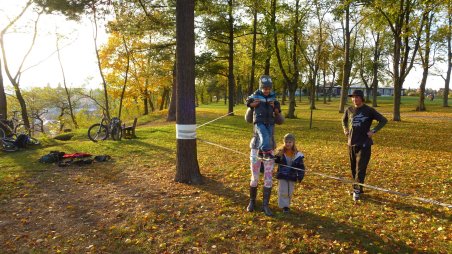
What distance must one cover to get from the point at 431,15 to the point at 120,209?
92.4 ft

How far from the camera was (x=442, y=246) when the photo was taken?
4.24m

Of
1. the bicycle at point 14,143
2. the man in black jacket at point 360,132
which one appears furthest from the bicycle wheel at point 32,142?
the man in black jacket at point 360,132

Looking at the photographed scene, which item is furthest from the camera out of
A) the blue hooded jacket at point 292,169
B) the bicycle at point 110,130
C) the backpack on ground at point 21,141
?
the bicycle at point 110,130

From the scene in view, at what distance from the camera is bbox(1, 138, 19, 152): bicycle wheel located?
11808 millimetres

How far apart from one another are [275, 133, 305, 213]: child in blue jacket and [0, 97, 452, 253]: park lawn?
290 mm

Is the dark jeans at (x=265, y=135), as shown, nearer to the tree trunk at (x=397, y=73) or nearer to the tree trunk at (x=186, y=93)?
the tree trunk at (x=186, y=93)

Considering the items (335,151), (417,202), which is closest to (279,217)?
(417,202)

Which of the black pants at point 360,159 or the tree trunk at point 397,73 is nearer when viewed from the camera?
the black pants at point 360,159

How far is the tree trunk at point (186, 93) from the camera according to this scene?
6668 millimetres

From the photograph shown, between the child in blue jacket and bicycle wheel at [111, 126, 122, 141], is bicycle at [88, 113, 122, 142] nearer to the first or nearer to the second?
bicycle wheel at [111, 126, 122, 141]

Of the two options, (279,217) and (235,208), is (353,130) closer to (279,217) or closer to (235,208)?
(279,217)

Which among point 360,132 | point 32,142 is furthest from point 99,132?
point 360,132

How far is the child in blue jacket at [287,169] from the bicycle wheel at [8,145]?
11.1 m

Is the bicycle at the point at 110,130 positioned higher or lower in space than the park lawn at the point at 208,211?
higher
